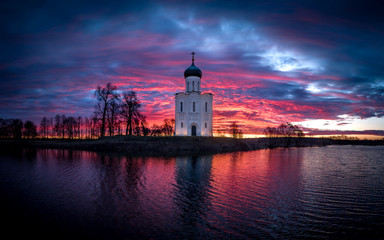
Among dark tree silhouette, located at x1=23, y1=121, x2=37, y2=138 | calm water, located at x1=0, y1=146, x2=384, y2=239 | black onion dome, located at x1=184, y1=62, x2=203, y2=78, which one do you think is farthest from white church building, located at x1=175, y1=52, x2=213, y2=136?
dark tree silhouette, located at x1=23, y1=121, x2=37, y2=138

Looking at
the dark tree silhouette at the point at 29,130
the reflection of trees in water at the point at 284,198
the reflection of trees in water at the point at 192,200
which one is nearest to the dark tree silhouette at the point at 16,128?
the dark tree silhouette at the point at 29,130

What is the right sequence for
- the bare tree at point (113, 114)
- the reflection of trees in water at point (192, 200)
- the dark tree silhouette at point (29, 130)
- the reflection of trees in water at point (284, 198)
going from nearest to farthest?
the reflection of trees in water at point (192, 200) → the reflection of trees in water at point (284, 198) → the bare tree at point (113, 114) → the dark tree silhouette at point (29, 130)

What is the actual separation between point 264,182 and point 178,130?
42021mm

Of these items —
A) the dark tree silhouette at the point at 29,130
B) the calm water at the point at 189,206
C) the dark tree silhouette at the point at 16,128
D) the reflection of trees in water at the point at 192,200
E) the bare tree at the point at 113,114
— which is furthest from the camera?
the dark tree silhouette at the point at 29,130

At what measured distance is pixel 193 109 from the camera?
198ft

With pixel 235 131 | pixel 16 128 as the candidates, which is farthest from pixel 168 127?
pixel 16 128

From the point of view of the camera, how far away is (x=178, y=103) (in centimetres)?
6109

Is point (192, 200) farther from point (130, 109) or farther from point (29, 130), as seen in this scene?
point (29, 130)

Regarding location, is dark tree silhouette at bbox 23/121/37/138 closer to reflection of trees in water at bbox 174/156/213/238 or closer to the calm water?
the calm water

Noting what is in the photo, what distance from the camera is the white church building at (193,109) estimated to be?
5950cm

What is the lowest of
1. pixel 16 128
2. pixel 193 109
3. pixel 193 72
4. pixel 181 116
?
pixel 16 128

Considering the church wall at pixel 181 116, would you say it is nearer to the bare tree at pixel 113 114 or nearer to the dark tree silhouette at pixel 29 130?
the bare tree at pixel 113 114

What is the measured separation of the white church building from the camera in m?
59.5

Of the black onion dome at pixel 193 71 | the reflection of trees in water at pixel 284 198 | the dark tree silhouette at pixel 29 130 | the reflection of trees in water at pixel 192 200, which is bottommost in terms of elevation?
the reflection of trees in water at pixel 284 198
